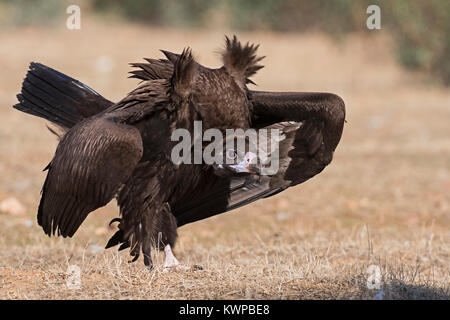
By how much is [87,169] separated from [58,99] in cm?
161

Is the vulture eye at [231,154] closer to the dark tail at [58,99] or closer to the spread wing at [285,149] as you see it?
the spread wing at [285,149]

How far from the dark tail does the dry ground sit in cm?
109

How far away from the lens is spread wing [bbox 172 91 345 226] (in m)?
6.09

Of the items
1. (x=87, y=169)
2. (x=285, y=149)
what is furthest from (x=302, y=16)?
(x=87, y=169)

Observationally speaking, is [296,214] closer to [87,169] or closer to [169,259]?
[169,259]

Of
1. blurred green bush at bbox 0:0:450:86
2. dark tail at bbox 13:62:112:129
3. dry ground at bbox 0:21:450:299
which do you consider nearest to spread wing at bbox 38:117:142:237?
dry ground at bbox 0:21:450:299

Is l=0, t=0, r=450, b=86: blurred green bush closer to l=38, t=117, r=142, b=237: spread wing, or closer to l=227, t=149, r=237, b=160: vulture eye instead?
A: l=227, t=149, r=237, b=160: vulture eye

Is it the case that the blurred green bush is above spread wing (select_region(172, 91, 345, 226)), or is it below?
above

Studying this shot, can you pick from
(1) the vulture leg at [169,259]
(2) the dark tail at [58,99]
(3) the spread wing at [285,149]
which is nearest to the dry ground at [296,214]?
(1) the vulture leg at [169,259]

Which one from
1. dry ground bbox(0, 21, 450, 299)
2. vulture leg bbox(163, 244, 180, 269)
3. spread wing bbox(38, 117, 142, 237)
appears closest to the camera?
dry ground bbox(0, 21, 450, 299)

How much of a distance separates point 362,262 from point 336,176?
15.6 ft

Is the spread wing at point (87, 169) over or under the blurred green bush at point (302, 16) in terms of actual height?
under

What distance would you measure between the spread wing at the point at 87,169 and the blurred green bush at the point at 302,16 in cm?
1448

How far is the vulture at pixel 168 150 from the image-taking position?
5.25 meters
